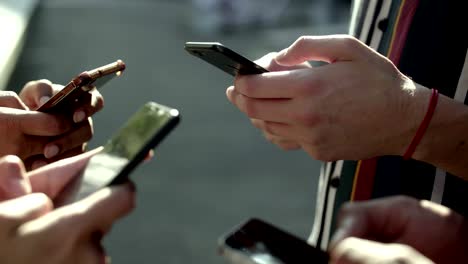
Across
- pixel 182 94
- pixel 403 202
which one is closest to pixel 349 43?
pixel 403 202

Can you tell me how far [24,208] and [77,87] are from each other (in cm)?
32

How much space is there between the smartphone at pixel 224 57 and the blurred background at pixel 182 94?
1203mm

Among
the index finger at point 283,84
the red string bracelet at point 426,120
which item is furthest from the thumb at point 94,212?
the red string bracelet at point 426,120

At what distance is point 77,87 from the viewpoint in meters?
0.75

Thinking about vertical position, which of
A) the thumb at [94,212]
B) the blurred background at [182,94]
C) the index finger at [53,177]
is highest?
the thumb at [94,212]

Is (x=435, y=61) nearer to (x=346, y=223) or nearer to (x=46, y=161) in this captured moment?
(x=346, y=223)

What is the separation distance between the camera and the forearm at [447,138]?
2.35 feet

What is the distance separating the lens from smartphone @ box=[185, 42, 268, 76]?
26.6 inches

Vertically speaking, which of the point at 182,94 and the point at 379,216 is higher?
the point at 379,216

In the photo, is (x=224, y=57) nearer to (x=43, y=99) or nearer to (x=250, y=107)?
(x=250, y=107)

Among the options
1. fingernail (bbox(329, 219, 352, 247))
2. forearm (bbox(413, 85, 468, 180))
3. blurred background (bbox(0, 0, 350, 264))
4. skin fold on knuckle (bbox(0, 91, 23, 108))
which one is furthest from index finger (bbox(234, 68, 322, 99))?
blurred background (bbox(0, 0, 350, 264))

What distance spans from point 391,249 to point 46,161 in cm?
57

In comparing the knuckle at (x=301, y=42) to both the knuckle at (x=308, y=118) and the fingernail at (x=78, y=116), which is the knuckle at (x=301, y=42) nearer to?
the knuckle at (x=308, y=118)

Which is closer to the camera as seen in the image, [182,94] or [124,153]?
[124,153]
